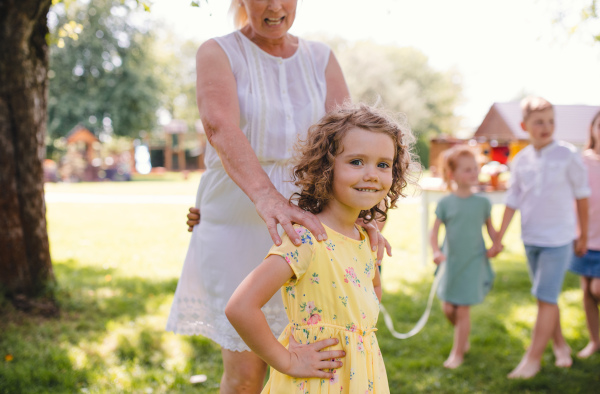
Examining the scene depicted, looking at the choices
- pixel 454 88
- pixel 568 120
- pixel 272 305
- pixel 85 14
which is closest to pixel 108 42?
pixel 85 14

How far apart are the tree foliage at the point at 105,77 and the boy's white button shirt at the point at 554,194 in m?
25.4

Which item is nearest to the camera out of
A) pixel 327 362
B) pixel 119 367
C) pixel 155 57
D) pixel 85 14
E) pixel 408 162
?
pixel 327 362

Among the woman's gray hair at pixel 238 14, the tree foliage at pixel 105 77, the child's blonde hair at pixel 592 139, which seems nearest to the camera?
the woman's gray hair at pixel 238 14

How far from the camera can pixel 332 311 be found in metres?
1.62

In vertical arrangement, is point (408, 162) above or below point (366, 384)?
above

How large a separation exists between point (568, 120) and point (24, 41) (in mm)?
5155

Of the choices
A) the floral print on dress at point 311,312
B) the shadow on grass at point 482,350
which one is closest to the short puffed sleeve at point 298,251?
the floral print on dress at point 311,312

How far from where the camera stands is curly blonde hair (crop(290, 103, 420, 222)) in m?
1.65

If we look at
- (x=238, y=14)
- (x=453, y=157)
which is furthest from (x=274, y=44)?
(x=453, y=157)

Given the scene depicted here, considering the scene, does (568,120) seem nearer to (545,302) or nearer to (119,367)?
(545,302)

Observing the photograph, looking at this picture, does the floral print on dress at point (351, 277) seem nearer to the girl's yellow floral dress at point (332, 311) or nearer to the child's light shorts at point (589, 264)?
the girl's yellow floral dress at point (332, 311)

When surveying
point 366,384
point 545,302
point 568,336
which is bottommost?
point 568,336

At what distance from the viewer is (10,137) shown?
161 inches

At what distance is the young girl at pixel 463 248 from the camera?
13.0 ft
